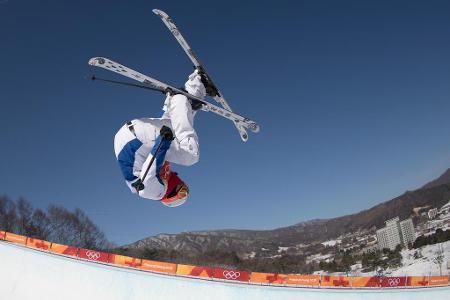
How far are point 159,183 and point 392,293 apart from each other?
1075cm

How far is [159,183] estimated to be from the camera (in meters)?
4.26

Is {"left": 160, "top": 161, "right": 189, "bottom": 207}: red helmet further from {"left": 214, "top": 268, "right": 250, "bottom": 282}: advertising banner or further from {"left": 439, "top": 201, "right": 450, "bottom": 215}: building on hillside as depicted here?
{"left": 439, "top": 201, "right": 450, "bottom": 215}: building on hillside

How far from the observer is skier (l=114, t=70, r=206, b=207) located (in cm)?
411

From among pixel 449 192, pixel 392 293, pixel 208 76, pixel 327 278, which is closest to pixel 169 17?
pixel 208 76

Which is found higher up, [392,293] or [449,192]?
[449,192]

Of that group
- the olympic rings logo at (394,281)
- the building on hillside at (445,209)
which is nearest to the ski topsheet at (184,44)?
the olympic rings logo at (394,281)

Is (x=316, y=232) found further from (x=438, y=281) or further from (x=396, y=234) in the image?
(x=438, y=281)

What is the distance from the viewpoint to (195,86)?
4484mm

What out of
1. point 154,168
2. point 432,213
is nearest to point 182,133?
point 154,168

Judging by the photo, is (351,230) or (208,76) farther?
(351,230)

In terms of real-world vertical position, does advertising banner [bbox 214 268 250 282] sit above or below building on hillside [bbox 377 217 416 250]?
below

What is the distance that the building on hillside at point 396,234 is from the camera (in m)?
62.8

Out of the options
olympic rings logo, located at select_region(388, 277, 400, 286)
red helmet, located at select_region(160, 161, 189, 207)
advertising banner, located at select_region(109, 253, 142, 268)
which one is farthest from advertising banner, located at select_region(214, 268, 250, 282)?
red helmet, located at select_region(160, 161, 189, 207)

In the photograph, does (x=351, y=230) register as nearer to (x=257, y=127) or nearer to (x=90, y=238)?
(x=90, y=238)
